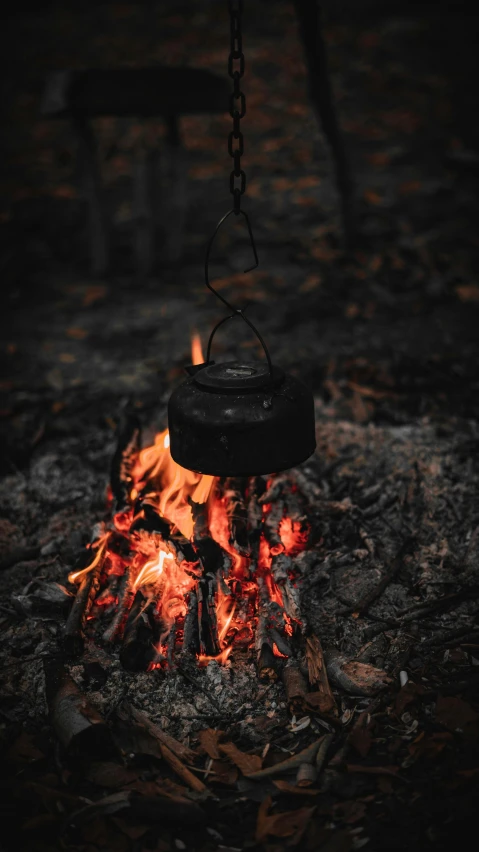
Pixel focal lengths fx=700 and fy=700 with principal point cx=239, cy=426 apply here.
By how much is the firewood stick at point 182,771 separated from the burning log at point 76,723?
0.22 metres

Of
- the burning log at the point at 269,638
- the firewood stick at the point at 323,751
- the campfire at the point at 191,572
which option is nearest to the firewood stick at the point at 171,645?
the campfire at the point at 191,572

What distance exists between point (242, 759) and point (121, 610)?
1.04 m

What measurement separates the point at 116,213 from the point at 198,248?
1.39m

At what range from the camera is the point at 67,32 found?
12.7 meters

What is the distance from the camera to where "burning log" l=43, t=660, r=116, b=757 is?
2.92 meters

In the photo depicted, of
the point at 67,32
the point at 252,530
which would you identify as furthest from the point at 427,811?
the point at 67,32

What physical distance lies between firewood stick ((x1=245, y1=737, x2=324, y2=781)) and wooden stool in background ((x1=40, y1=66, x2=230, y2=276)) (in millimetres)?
6458

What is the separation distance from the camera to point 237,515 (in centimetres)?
399

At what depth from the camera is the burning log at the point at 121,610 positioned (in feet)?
11.7

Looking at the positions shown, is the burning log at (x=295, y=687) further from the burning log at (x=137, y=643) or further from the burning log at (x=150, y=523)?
the burning log at (x=150, y=523)

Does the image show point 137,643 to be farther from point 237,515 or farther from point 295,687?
point 237,515

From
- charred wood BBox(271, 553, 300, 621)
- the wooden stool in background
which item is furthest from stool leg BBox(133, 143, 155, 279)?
charred wood BBox(271, 553, 300, 621)

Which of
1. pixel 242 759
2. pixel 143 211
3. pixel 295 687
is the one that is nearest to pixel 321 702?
pixel 295 687

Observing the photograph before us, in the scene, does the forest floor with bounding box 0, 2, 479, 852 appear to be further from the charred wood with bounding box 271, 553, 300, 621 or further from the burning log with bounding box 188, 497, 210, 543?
the burning log with bounding box 188, 497, 210, 543
